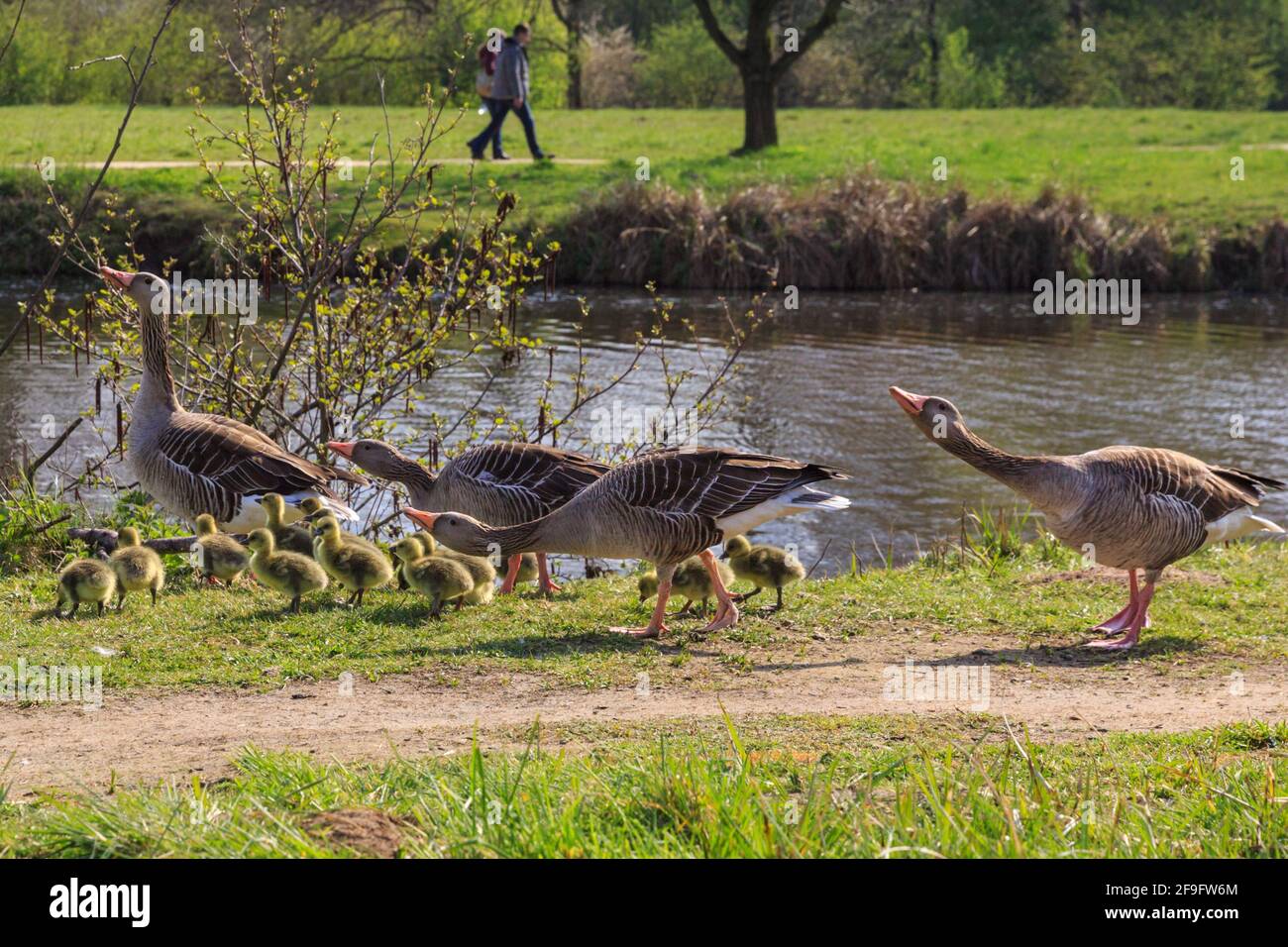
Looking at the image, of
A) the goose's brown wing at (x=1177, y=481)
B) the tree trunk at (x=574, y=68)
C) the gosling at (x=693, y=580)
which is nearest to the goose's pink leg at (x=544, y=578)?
the gosling at (x=693, y=580)

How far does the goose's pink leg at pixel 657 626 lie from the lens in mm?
9719

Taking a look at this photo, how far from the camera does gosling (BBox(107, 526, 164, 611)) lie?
9883 mm

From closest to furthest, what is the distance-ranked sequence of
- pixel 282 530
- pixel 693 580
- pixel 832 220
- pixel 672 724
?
1. pixel 672 724
2. pixel 693 580
3. pixel 282 530
4. pixel 832 220

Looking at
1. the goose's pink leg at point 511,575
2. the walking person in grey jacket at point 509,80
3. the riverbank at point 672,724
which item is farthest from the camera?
the walking person in grey jacket at point 509,80

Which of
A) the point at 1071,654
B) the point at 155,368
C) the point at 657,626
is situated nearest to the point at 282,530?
the point at 155,368

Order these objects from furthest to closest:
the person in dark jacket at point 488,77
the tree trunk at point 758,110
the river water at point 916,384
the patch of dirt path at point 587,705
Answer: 1. the tree trunk at point 758,110
2. the person in dark jacket at point 488,77
3. the river water at point 916,384
4. the patch of dirt path at point 587,705

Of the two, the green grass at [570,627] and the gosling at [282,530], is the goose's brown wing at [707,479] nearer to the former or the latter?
the green grass at [570,627]

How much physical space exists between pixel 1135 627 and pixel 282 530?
5.95 meters

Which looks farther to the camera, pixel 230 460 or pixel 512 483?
pixel 230 460

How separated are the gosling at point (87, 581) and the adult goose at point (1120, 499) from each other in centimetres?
517

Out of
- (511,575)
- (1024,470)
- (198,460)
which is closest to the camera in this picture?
(1024,470)

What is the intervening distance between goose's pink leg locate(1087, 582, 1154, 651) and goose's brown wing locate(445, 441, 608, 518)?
3.82m

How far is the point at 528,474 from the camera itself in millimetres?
11227

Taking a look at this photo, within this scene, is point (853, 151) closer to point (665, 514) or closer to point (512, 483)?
point (512, 483)
